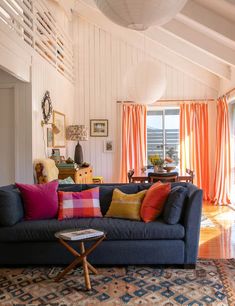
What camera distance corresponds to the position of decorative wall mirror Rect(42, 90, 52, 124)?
545 cm

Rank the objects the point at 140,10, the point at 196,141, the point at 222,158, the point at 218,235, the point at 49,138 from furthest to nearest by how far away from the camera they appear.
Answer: the point at 196,141 < the point at 222,158 < the point at 49,138 < the point at 218,235 < the point at 140,10

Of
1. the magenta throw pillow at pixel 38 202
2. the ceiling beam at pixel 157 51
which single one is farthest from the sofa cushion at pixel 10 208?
the ceiling beam at pixel 157 51

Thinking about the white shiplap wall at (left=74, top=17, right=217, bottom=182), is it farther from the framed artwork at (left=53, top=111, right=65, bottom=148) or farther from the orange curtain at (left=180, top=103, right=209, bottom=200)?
the framed artwork at (left=53, top=111, right=65, bottom=148)

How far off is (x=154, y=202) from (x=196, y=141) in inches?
158

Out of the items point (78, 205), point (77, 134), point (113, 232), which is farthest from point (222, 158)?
point (113, 232)

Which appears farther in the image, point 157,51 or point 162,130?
point 162,130

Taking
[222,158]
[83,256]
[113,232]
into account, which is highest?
[222,158]

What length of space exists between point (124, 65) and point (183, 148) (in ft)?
→ 7.37

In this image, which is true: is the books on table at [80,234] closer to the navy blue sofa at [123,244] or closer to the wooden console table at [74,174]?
the navy blue sofa at [123,244]

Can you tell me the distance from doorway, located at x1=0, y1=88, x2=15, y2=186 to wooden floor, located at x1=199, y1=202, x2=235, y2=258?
9.49ft

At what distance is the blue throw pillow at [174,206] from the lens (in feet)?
11.3

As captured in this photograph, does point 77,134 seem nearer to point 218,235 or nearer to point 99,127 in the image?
point 99,127

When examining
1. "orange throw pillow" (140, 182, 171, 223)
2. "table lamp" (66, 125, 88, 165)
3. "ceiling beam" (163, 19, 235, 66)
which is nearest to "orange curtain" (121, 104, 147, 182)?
"table lamp" (66, 125, 88, 165)

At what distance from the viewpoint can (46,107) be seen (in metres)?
5.56
